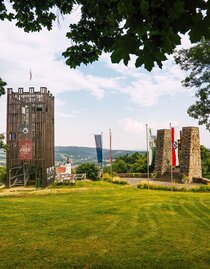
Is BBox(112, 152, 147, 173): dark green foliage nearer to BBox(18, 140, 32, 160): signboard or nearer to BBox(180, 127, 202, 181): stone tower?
BBox(180, 127, 202, 181): stone tower

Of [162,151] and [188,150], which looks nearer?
[188,150]

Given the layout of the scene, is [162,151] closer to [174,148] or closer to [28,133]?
[174,148]

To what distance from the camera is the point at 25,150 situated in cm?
2839

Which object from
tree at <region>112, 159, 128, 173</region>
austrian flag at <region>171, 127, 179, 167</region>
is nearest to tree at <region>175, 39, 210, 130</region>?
austrian flag at <region>171, 127, 179, 167</region>

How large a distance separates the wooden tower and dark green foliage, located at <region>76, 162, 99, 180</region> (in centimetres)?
575

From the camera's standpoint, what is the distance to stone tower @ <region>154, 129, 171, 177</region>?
35.8 metres

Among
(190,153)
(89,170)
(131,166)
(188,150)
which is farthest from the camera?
(131,166)

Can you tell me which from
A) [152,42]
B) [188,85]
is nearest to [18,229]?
[152,42]

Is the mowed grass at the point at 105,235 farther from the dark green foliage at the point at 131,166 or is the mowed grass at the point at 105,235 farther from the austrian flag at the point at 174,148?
the dark green foliage at the point at 131,166

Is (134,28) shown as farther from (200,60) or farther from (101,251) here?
(200,60)

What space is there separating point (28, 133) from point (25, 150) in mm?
1872

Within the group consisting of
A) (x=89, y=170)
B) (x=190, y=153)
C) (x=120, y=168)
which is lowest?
(x=120, y=168)

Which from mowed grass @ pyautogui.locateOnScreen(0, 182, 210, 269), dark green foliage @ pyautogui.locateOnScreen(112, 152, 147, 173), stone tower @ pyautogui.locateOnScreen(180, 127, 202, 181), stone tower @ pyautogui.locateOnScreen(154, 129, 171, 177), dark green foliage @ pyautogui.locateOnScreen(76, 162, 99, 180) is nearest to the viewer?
mowed grass @ pyautogui.locateOnScreen(0, 182, 210, 269)

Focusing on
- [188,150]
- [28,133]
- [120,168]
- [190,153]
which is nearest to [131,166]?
[120,168]
